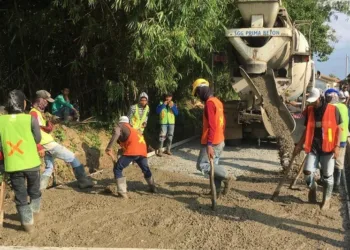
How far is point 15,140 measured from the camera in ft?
15.1

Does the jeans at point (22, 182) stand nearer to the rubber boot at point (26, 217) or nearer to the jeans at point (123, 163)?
the rubber boot at point (26, 217)

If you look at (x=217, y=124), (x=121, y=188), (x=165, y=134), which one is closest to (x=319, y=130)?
(x=217, y=124)

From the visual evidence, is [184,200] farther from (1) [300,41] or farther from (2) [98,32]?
(1) [300,41]

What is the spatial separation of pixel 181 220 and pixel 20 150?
6.69ft

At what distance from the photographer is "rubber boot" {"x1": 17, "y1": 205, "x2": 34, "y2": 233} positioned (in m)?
4.71

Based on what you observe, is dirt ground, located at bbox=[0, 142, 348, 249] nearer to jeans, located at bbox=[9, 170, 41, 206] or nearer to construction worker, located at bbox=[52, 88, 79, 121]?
jeans, located at bbox=[9, 170, 41, 206]

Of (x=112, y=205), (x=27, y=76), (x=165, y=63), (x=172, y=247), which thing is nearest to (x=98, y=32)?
(x=165, y=63)

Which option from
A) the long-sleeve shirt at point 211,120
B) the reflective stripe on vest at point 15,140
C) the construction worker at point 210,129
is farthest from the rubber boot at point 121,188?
the reflective stripe on vest at point 15,140

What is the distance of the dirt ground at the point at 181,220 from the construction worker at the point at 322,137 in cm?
46

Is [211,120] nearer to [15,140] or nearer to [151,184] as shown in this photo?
[151,184]

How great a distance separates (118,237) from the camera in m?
4.63

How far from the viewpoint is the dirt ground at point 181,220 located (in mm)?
4512

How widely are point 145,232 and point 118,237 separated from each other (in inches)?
12.7

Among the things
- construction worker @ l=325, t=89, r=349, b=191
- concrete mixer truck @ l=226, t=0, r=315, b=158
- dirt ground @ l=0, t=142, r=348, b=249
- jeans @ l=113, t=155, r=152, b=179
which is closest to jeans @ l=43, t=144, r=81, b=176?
dirt ground @ l=0, t=142, r=348, b=249
